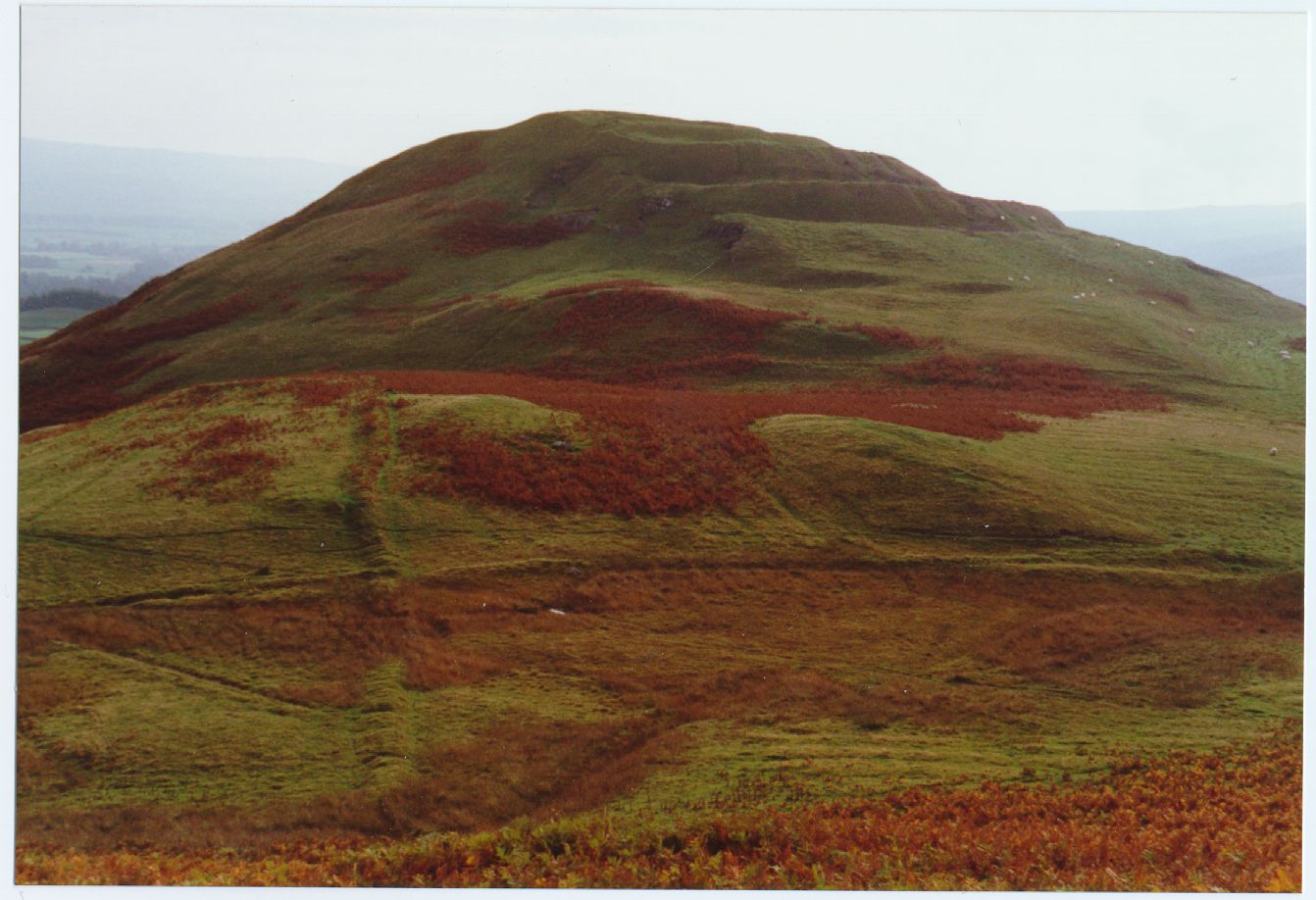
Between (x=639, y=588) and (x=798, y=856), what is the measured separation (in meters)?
7.65

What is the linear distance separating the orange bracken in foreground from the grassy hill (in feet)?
0.73

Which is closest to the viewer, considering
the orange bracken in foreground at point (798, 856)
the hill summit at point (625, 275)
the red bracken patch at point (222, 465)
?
the orange bracken in foreground at point (798, 856)

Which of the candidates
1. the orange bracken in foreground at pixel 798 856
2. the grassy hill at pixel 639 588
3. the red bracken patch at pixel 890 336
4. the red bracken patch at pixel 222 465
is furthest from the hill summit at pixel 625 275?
the orange bracken in foreground at pixel 798 856

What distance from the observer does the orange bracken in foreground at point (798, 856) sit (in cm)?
1326

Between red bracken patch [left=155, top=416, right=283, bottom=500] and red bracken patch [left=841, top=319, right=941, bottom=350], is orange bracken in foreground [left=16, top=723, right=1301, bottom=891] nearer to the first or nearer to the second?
red bracken patch [left=155, top=416, right=283, bottom=500]

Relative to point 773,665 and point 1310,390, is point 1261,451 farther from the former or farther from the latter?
point 773,665

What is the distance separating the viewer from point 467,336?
4553 cm

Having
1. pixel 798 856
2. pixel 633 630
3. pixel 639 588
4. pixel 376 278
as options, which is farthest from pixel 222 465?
pixel 376 278

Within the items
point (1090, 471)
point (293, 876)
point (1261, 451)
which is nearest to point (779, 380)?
point (1090, 471)

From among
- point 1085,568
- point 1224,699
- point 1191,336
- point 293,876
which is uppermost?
point 1191,336

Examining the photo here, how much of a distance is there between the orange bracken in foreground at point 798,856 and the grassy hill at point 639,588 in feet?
0.73

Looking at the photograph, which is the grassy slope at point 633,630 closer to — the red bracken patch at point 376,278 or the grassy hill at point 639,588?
the grassy hill at point 639,588

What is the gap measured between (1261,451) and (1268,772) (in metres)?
16.6

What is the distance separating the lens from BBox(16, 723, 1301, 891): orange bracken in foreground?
13258 mm
